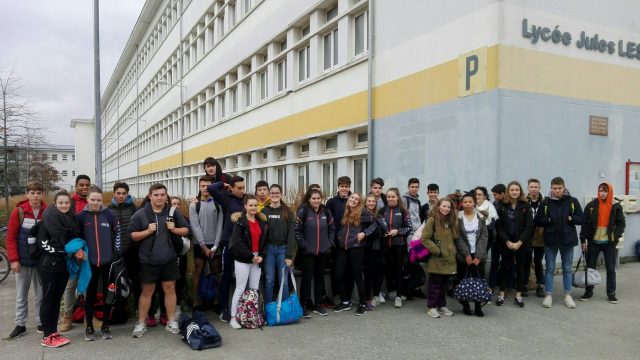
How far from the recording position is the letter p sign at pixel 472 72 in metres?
8.67

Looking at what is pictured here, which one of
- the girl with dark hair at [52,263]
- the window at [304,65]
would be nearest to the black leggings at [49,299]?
the girl with dark hair at [52,263]

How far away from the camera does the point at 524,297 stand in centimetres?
758

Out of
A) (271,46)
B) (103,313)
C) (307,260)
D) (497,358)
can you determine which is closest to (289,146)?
(271,46)

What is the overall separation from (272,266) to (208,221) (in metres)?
1.08

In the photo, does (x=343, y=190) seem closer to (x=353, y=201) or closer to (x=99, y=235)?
(x=353, y=201)

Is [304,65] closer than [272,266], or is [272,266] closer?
[272,266]

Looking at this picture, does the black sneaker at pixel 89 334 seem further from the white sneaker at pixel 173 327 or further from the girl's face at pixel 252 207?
the girl's face at pixel 252 207

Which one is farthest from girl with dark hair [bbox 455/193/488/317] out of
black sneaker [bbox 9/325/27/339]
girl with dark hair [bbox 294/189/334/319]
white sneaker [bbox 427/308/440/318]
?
black sneaker [bbox 9/325/27/339]

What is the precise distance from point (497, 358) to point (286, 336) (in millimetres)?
2339

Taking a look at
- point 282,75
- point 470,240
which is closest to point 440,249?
point 470,240

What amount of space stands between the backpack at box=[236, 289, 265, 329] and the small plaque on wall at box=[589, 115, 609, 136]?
759 centimetres

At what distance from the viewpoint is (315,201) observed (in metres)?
6.58

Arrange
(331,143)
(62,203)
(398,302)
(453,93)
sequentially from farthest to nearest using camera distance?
(331,143)
(453,93)
(398,302)
(62,203)

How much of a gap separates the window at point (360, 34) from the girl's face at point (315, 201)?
6838 mm
